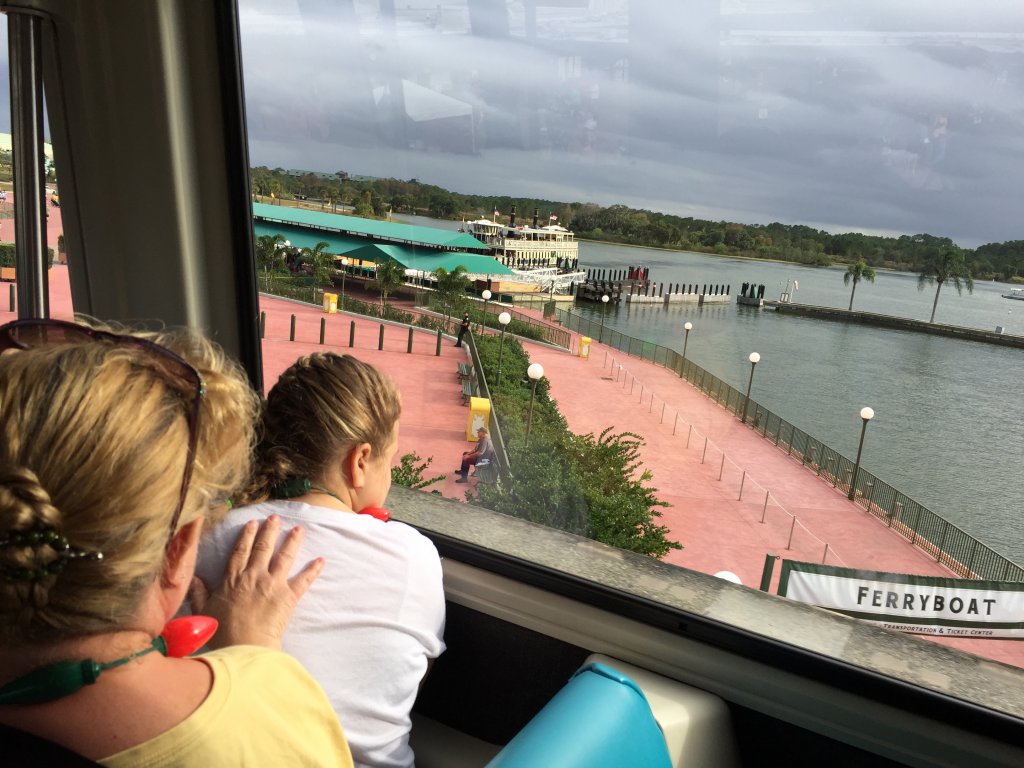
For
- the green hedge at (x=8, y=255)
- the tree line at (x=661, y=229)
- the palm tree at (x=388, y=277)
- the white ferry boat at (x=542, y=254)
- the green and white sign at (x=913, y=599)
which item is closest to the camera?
the green and white sign at (x=913, y=599)

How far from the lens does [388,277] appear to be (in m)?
2.66

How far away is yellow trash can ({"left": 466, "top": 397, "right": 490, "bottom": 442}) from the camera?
2346 millimetres

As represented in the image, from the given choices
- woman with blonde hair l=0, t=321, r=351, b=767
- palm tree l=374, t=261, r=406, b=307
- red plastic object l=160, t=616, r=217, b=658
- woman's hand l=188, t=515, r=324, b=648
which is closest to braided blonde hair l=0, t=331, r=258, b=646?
woman with blonde hair l=0, t=321, r=351, b=767

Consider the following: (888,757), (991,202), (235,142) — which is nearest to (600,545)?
(888,757)

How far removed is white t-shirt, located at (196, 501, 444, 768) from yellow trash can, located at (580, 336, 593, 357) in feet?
3.52

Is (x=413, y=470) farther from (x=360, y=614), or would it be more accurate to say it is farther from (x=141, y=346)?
(x=141, y=346)

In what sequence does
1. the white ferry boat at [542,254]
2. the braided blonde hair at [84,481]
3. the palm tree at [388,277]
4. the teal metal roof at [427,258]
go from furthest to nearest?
the palm tree at [388,277]
the teal metal roof at [427,258]
the white ferry boat at [542,254]
the braided blonde hair at [84,481]

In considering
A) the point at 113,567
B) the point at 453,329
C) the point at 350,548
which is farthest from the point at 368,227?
the point at 113,567

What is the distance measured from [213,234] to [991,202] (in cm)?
192

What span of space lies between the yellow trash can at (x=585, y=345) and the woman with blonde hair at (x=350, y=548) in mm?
948

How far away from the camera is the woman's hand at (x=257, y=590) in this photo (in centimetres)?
103

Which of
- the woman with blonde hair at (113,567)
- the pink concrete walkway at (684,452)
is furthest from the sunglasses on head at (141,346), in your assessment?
the pink concrete walkway at (684,452)

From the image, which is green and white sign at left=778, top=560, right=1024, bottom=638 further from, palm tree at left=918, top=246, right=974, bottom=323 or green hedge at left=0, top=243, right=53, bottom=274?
green hedge at left=0, top=243, right=53, bottom=274

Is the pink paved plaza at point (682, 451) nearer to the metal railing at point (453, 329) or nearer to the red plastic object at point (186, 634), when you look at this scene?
the metal railing at point (453, 329)
